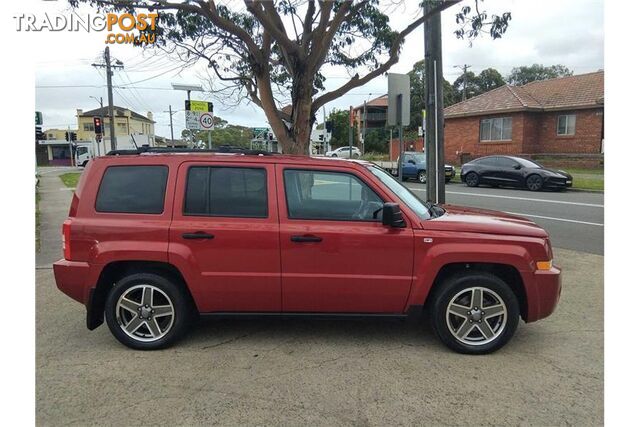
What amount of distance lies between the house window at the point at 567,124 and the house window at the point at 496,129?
2777mm

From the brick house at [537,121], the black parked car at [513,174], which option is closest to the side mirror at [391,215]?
the black parked car at [513,174]

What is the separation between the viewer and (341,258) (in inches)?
153

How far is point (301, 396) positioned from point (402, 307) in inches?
47.1

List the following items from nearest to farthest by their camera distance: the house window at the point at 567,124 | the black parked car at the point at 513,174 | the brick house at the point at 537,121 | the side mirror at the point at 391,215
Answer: the side mirror at the point at 391,215 → the black parked car at the point at 513,174 → the brick house at the point at 537,121 → the house window at the point at 567,124

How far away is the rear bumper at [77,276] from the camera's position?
3992mm

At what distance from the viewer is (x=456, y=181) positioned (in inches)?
915

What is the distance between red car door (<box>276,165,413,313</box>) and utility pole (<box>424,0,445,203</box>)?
4762 mm

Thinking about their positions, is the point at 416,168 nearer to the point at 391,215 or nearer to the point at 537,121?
the point at 537,121

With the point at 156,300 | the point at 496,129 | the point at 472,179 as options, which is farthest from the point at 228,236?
the point at 496,129

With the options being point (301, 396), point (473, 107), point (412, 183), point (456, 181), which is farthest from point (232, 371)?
point (473, 107)

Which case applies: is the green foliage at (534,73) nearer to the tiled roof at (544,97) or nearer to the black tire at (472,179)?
the tiled roof at (544,97)

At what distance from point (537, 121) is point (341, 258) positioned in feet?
90.4

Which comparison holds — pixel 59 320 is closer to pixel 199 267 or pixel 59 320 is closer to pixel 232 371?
pixel 199 267

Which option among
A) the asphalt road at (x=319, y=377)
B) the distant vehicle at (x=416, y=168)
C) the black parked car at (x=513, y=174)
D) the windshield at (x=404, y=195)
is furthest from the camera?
the distant vehicle at (x=416, y=168)
